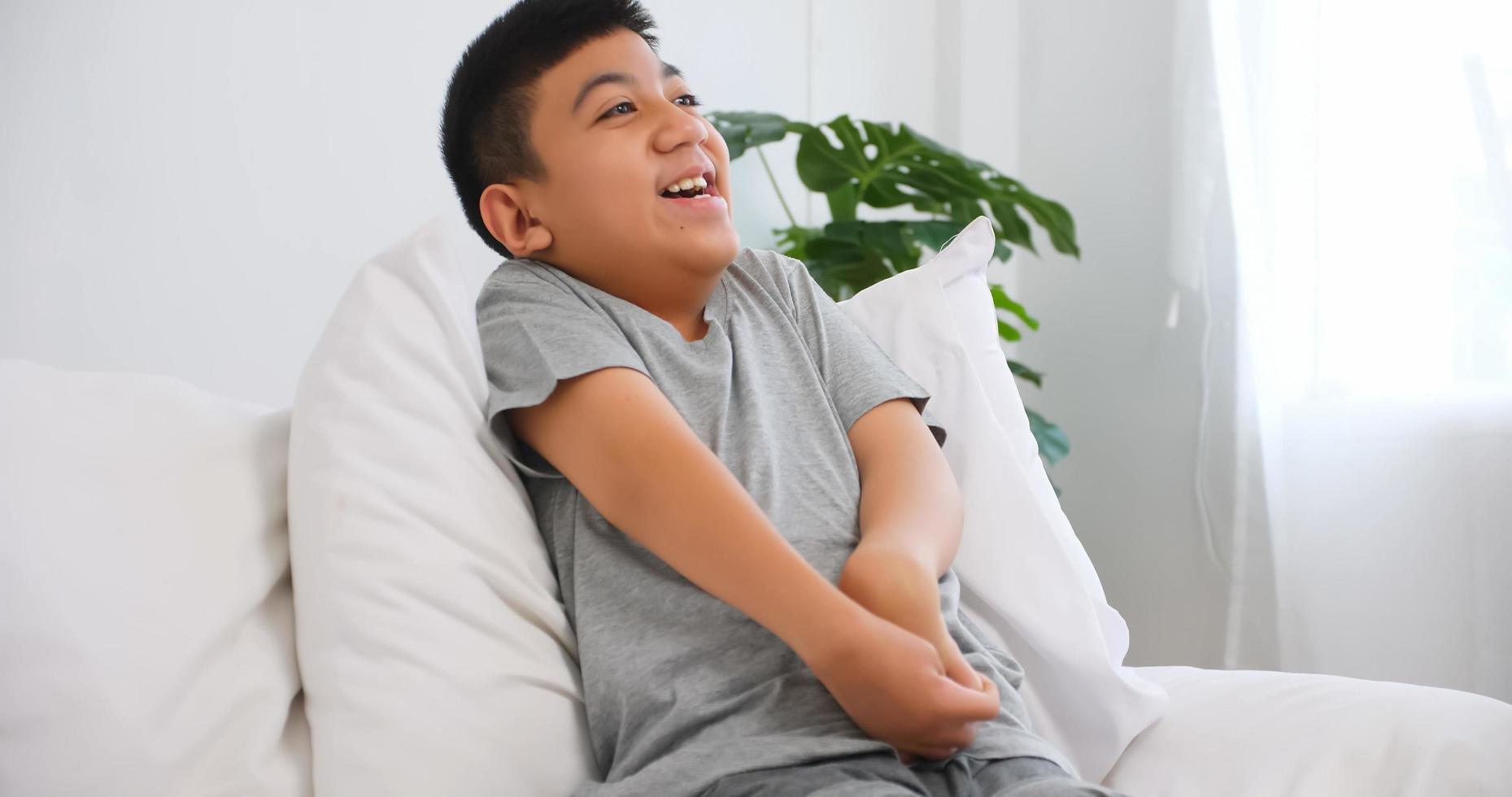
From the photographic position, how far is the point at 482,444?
2.49 feet

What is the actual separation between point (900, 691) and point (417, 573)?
0.91ft

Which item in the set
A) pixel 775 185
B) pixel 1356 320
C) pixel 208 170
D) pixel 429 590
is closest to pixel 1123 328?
pixel 1356 320

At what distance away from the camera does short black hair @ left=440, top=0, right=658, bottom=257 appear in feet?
2.94

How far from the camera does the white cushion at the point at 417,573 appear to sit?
62cm

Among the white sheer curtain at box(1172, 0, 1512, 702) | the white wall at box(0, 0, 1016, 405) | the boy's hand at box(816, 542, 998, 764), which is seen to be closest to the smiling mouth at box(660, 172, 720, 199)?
the boy's hand at box(816, 542, 998, 764)

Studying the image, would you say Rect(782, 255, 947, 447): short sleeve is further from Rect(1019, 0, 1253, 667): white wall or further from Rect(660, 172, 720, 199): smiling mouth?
Rect(1019, 0, 1253, 667): white wall

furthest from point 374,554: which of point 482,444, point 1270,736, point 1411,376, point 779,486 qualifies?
point 1411,376

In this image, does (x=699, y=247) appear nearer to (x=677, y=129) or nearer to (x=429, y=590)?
(x=677, y=129)

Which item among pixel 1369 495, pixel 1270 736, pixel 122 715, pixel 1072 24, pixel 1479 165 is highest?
pixel 1072 24

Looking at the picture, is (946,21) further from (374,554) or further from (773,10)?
(374,554)

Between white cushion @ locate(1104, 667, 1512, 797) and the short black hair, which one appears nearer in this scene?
white cushion @ locate(1104, 667, 1512, 797)

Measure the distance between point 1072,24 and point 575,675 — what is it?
1.83 m

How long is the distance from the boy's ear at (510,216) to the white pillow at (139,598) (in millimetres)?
262

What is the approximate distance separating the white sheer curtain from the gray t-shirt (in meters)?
0.99
